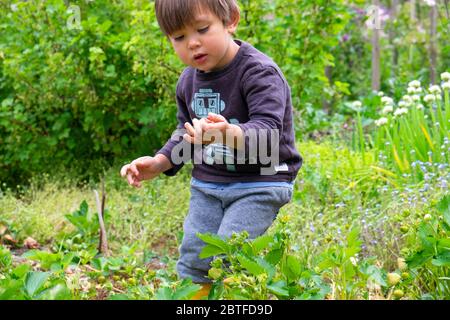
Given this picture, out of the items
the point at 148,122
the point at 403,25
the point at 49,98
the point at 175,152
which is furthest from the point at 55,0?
the point at 403,25

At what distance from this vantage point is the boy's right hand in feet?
8.48

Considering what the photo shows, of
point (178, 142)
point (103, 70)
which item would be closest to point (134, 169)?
point (178, 142)

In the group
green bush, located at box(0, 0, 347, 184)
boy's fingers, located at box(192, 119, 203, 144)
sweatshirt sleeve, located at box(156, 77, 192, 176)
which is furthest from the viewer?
green bush, located at box(0, 0, 347, 184)

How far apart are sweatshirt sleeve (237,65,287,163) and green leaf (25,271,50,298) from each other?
32.6 inches

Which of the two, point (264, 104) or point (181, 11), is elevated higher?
point (181, 11)

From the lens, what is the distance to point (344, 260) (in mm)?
1830

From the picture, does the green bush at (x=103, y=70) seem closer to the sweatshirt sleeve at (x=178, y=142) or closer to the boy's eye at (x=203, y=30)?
the sweatshirt sleeve at (x=178, y=142)

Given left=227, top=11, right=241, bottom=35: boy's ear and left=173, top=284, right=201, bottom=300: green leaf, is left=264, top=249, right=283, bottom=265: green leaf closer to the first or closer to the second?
left=173, top=284, right=201, bottom=300: green leaf

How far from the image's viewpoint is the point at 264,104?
244 centimetres

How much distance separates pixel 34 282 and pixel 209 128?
679 millimetres

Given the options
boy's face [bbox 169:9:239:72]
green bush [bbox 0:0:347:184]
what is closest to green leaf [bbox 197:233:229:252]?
boy's face [bbox 169:9:239:72]

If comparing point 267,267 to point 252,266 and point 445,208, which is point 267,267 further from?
point 445,208
